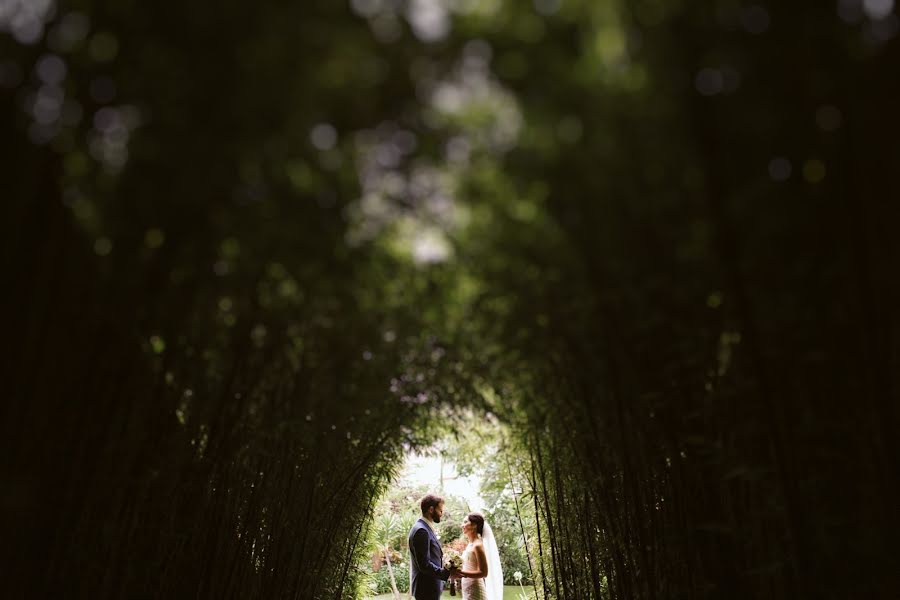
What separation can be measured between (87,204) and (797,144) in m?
1.51

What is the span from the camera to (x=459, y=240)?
5.31 ft

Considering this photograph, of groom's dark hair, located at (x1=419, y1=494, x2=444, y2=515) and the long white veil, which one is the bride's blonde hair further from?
groom's dark hair, located at (x1=419, y1=494, x2=444, y2=515)

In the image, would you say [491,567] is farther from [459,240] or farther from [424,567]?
[459,240]

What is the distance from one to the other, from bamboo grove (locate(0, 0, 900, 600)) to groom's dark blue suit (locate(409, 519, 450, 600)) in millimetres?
2121

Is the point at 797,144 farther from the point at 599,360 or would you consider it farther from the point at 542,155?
the point at 599,360

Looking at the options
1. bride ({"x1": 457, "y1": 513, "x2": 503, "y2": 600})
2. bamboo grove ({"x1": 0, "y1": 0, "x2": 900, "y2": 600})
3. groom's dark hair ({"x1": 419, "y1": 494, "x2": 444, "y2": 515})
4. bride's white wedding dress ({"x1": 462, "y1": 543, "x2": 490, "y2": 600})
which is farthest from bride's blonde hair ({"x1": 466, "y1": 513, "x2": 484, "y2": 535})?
bamboo grove ({"x1": 0, "y1": 0, "x2": 900, "y2": 600})

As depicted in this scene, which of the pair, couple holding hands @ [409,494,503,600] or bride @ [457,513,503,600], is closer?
couple holding hands @ [409,494,503,600]

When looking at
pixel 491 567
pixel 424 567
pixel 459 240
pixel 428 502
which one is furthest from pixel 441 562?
pixel 459 240

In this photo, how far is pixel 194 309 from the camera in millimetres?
1693

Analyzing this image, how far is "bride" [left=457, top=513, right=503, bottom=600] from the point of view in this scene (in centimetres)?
458

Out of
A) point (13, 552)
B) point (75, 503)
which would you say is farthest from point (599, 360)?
point (13, 552)

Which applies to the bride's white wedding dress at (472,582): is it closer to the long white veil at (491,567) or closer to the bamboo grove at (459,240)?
the long white veil at (491,567)

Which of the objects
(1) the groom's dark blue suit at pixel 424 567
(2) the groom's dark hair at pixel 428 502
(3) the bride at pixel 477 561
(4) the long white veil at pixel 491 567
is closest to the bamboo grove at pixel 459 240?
(1) the groom's dark blue suit at pixel 424 567

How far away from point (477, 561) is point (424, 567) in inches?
27.3
